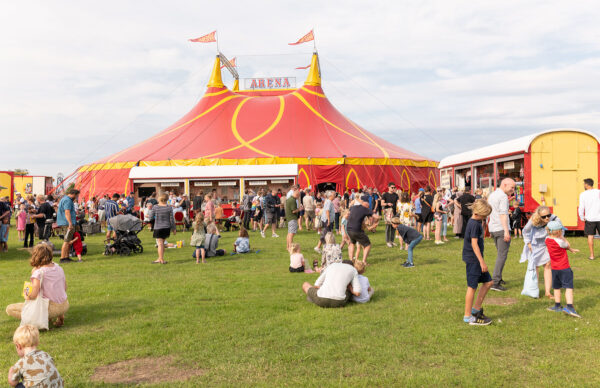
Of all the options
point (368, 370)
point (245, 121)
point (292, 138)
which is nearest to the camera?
point (368, 370)

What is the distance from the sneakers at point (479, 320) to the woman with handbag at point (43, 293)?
15.4 feet

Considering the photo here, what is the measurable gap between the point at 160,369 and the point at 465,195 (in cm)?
906

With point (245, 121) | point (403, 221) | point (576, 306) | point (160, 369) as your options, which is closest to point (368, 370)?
point (160, 369)

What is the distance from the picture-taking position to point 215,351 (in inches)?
172

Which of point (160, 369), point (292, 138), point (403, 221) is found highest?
point (292, 138)

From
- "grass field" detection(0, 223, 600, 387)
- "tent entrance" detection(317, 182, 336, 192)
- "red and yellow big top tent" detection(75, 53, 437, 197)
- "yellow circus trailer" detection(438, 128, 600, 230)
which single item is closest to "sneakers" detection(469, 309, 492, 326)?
"grass field" detection(0, 223, 600, 387)

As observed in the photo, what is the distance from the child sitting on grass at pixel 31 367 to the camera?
3020 millimetres

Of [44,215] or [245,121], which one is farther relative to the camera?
[245,121]

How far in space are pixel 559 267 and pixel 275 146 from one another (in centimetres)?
1894

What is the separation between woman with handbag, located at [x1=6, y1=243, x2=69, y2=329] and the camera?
487cm

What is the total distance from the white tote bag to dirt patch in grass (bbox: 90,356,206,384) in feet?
4.44

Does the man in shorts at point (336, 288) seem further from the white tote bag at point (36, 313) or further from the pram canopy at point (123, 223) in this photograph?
the pram canopy at point (123, 223)

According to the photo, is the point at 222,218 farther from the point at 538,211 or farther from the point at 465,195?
the point at 538,211

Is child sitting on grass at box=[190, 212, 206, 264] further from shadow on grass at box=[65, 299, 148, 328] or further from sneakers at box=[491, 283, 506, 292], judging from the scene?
sneakers at box=[491, 283, 506, 292]
